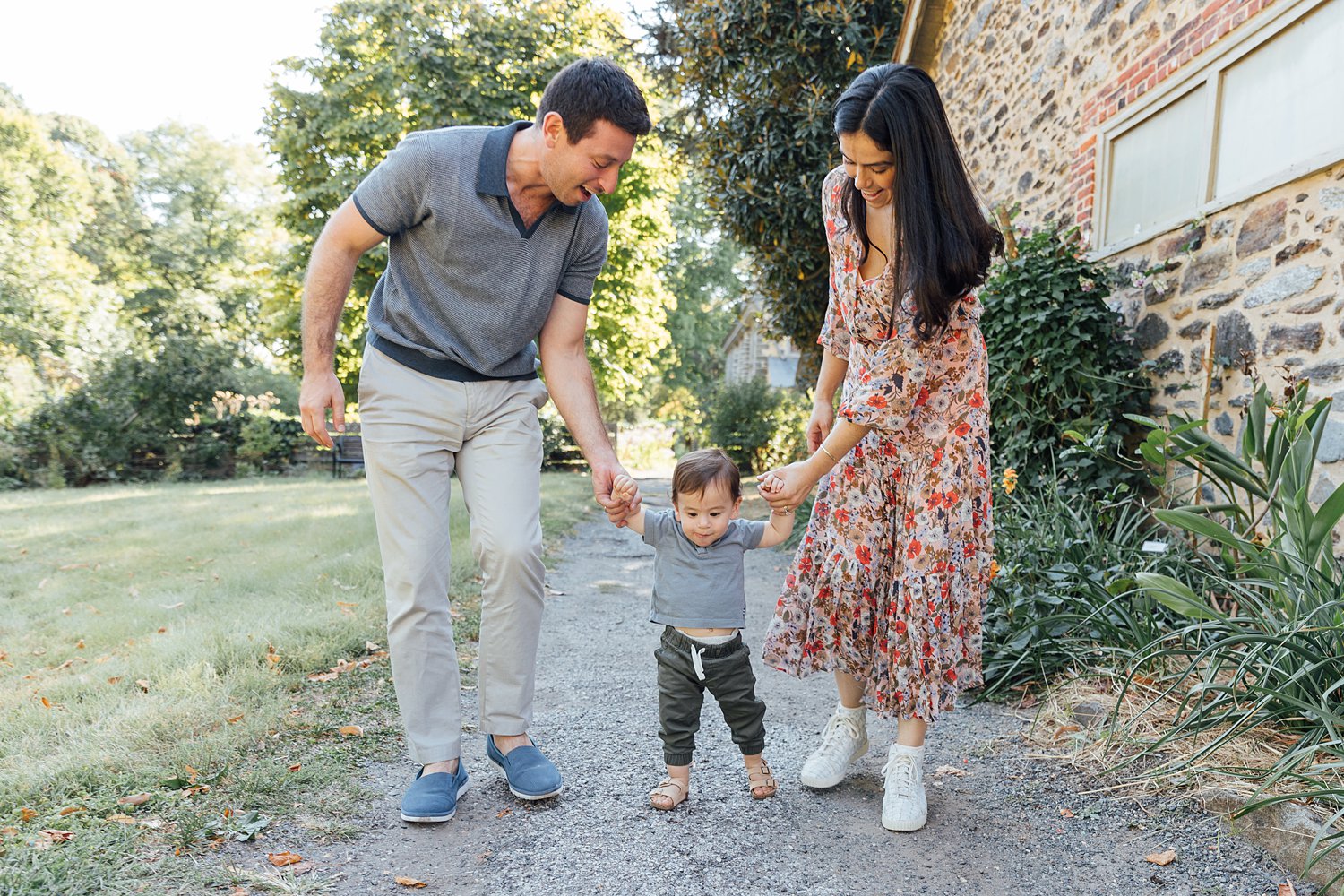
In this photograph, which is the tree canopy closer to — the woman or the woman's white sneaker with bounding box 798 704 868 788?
the woman

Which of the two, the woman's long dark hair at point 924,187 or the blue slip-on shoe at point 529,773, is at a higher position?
the woman's long dark hair at point 924,187

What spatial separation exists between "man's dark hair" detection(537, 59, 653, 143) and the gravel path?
1.92m

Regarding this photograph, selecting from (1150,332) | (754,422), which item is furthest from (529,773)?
(754,422)

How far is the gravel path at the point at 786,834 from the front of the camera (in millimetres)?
2096

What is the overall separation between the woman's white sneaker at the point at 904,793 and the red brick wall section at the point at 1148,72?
3.73 metres

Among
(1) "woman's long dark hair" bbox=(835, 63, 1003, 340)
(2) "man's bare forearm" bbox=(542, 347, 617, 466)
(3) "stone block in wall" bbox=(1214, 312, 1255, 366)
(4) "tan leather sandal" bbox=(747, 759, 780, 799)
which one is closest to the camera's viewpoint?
(1) "woman's long dark hair" bbox=(835, 63, 1003, 340)

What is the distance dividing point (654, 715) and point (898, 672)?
123 cm

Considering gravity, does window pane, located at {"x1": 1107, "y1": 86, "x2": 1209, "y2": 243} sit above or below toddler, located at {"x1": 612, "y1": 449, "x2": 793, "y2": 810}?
above

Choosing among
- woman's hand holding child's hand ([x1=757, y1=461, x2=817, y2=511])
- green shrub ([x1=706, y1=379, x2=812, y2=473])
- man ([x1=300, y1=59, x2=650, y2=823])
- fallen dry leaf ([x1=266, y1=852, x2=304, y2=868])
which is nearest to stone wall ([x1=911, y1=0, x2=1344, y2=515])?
woman's hand holding child's hand ([x1=757, y1=461, x2=817, y2=511])

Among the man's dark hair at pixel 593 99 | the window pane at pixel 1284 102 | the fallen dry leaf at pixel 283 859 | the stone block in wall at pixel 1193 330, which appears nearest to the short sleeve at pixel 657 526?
the man's dark hair at pixel 593 99

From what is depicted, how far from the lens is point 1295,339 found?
3637 millimetres

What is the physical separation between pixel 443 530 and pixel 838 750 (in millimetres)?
1388

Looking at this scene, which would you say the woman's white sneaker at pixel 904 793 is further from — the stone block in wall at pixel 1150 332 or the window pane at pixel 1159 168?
the window pane at pixel 1159 168

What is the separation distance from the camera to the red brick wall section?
164 inches
